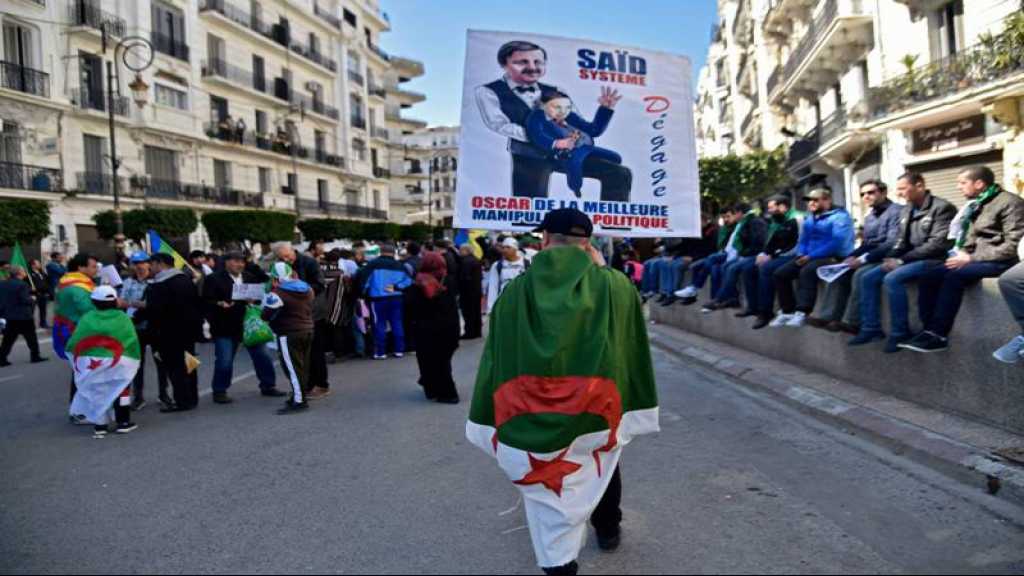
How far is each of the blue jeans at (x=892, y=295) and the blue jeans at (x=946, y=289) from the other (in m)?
0.10

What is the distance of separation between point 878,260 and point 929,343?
1.32 meters

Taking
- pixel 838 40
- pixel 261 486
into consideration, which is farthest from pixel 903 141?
pixel 261 486

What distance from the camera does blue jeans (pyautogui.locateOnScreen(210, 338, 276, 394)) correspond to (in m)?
7.99

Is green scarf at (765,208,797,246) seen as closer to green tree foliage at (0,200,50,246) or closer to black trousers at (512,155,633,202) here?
black trousers at (512,155,633,202)

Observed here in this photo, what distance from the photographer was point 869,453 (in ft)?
16.5

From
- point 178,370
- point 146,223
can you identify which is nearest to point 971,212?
point 178,370

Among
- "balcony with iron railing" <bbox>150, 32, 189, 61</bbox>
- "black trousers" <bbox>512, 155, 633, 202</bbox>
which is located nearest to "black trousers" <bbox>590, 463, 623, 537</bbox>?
"black trousers" <bbox>512, 155, 633, 202</bbox>

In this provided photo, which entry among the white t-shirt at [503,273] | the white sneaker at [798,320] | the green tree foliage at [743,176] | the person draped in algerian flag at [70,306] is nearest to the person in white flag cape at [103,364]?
the person draped in algerian flag at [70,306]

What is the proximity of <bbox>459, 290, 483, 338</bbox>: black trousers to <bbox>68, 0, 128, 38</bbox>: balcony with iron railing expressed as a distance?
966 inches

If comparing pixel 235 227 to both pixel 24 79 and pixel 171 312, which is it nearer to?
pixel 24 79

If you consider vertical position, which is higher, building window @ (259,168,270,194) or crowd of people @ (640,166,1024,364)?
building window @ (259,168,270,194)

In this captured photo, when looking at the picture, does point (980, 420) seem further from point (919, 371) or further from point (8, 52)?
point (8, 52)

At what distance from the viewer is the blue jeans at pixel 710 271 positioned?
401 inches

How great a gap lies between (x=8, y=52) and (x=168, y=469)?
28.4 m
